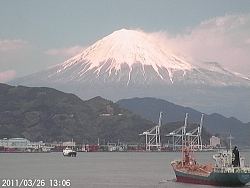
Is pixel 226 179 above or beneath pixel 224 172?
beneath

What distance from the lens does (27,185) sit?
272 feet

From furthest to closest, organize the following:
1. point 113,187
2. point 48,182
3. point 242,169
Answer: point 48,182 < point 113,187 < point 242,169

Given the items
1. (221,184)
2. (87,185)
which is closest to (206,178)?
(221,184)

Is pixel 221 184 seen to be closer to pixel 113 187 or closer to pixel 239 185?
pixel 239 185

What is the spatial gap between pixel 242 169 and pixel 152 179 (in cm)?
2591

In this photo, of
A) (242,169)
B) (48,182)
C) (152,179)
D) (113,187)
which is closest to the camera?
(242,169)

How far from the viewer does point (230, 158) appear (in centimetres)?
7412

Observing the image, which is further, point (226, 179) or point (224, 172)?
point (224, 172)

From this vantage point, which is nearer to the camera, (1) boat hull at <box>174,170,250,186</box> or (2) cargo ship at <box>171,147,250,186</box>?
(1) boat hull at <box>174,170,250,186</box>

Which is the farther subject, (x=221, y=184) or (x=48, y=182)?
(x=48, y=182)

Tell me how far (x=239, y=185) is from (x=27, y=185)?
26842mm

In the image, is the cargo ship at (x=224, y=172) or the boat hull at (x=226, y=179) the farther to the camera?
the cargo ship at (x=224, y=172)

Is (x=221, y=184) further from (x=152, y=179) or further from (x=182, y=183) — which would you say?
(x=152, y=179)

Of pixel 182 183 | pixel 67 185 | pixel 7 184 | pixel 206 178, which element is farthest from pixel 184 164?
pixel 7 184
